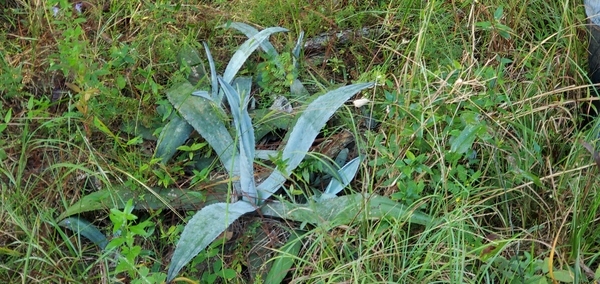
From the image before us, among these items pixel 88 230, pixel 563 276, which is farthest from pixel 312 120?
pixel 563 276

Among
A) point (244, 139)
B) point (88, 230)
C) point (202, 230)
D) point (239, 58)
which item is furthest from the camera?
point (239, 58)

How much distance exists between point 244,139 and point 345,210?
0.41 m

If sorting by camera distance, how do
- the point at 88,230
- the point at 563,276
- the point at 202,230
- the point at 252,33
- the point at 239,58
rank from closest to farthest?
the point at 563,276
the point at 202,230
the point at 88,230
the point at 239,58
the point at 252,33

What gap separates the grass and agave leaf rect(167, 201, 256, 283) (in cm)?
6

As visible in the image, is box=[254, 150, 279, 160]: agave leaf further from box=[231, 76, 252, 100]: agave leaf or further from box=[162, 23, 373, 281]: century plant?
box=[231, 76, 252, 100]: agave leaf

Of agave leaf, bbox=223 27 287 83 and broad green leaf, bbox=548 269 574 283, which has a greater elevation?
agave leaf, bbox=223 27 287 83

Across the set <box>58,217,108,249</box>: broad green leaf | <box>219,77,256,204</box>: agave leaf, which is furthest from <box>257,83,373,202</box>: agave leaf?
<box>58,217,108,249</box>: broad green leaf

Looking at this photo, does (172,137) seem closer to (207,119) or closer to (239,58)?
(207,119)

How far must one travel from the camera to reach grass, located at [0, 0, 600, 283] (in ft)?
5.72

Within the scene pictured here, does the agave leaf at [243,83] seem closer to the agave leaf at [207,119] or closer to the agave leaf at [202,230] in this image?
the agave leaf at [207,119]

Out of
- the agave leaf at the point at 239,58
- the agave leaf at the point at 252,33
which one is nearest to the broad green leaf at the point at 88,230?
the agave leaf at the point at 239,58

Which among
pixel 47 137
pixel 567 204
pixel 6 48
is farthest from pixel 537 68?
pixel 6 48

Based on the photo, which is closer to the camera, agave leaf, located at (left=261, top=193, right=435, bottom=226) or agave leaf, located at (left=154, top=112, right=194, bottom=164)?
agave leaf, located at (left=261, top=193, right=435, bottom=226)

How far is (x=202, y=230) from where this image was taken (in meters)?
1.80
